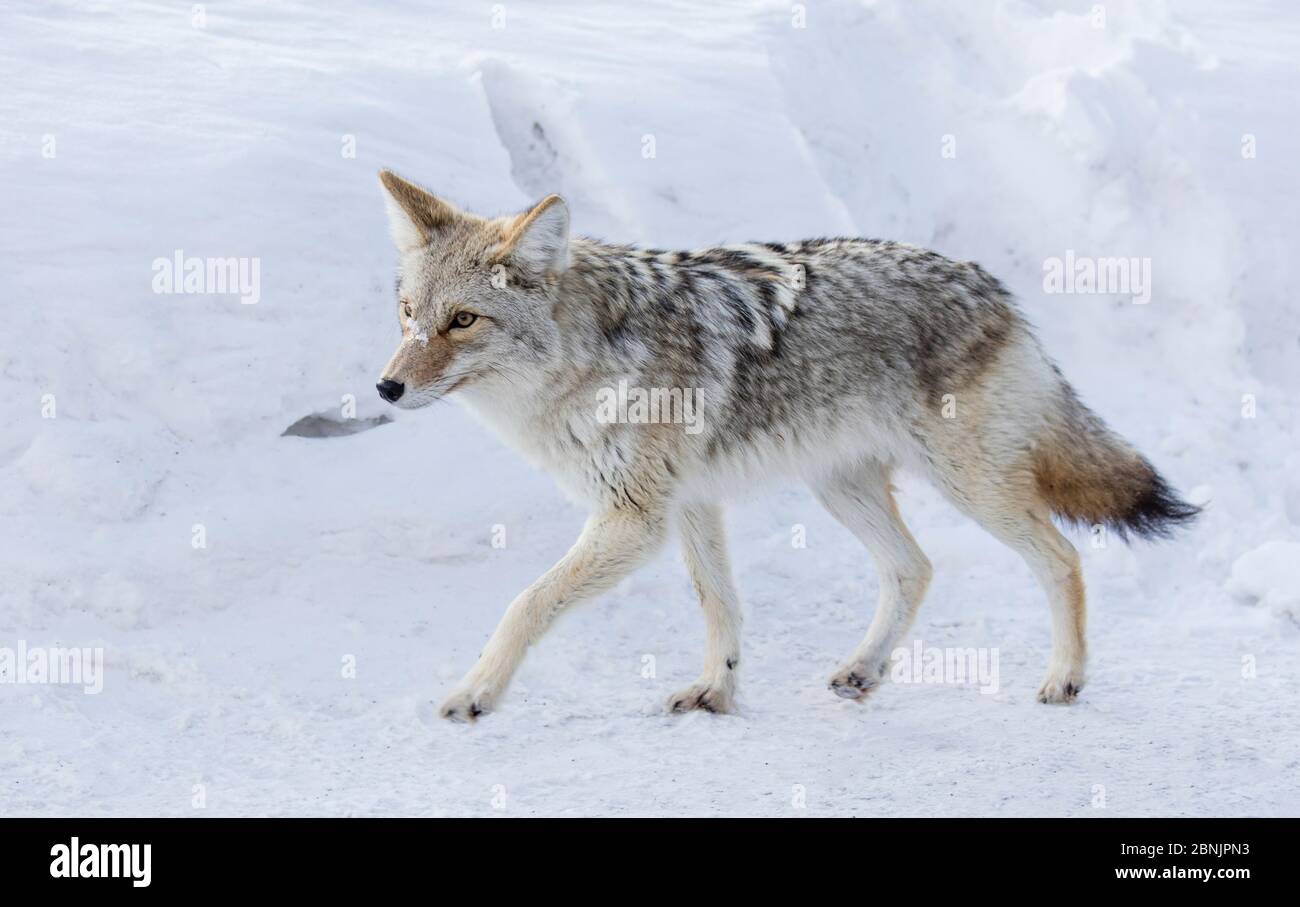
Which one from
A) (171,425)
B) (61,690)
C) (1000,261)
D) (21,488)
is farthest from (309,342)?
(1000,261)

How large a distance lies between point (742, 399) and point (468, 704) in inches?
63.0

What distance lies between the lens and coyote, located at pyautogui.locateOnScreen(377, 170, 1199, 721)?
17.4 ft

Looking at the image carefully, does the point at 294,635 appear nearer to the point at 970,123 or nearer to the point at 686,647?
the point at 686,647

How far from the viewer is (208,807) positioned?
459cm

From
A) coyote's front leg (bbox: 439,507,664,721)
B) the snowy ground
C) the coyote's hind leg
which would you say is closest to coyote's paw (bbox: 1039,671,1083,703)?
the snowy ground

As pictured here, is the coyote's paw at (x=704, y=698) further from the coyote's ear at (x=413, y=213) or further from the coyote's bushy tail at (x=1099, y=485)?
the coyote's ear at (x=413, y=213)

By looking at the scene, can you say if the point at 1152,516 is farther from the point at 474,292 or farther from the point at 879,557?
the point at 474,292

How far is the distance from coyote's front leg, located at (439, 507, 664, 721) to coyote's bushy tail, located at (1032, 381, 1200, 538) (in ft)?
5.86

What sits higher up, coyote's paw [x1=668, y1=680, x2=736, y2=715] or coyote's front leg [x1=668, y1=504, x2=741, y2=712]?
coyote's front leg [x1=668, y1=504, x2=741, y2=712]

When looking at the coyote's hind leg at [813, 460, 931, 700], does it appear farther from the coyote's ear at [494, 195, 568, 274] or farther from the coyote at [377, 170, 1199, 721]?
the coyote's ear at [494, 195, 568, 274]

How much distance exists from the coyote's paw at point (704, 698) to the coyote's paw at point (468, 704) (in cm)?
83

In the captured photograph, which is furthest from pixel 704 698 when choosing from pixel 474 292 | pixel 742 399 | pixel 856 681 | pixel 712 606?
pixel 474 292

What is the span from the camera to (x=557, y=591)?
5.26 meters

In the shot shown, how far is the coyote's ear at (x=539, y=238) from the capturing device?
523 cm
